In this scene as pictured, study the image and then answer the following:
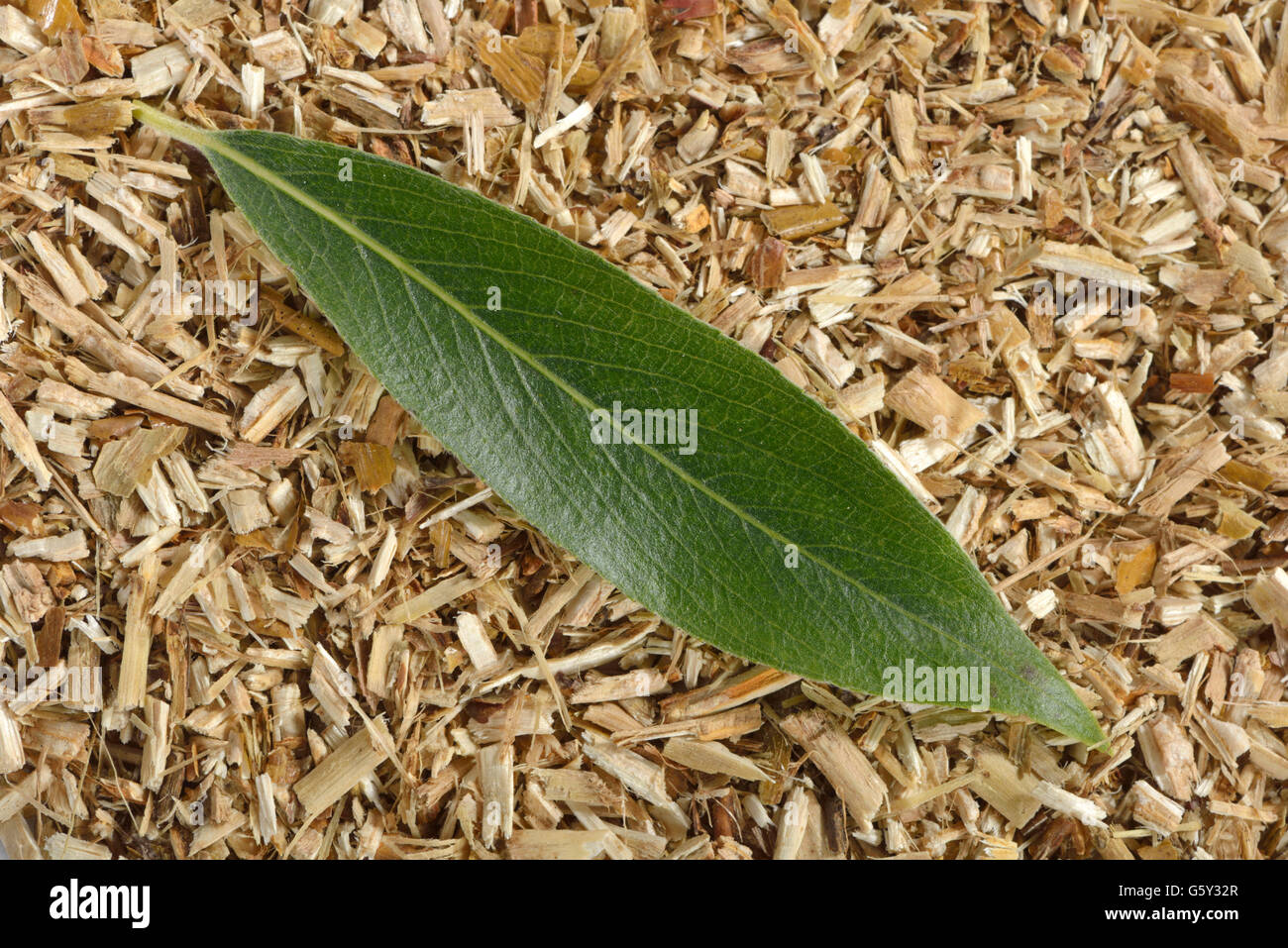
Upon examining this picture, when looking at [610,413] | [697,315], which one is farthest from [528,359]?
[697,315]

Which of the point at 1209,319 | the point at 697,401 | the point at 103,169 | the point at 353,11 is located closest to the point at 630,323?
the point at 697,401

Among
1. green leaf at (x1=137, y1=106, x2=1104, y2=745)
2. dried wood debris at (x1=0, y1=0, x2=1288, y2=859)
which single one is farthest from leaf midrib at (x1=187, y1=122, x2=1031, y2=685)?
dried wood debris at (x1=0, y1=0, x2=1288, y2=859)

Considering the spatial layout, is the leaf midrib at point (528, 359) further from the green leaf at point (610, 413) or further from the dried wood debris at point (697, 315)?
the dried wood debris at point (697, 315)

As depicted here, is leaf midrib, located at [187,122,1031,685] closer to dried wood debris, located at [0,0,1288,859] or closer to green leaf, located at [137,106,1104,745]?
green leaf, located at [137,106,1104,745]

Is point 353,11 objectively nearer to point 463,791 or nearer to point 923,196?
point 923,196

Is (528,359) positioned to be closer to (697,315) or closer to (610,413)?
(610,413)

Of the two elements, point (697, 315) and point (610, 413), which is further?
point (697, 315)
